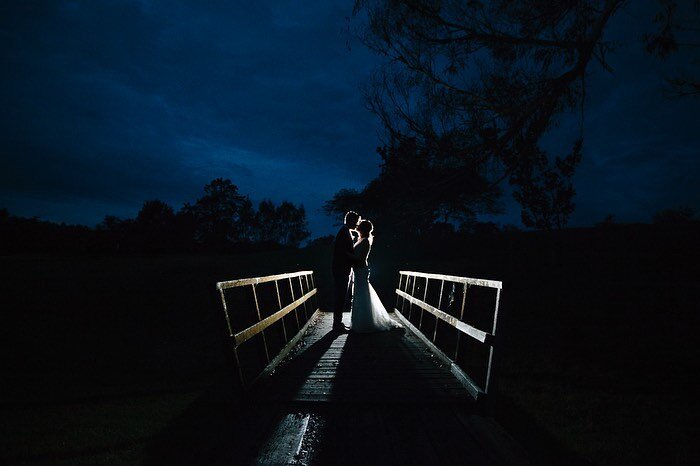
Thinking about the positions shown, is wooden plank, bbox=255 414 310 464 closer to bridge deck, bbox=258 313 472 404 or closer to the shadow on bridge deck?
the shadow on bridge deck

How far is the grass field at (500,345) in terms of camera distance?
5.33 meters

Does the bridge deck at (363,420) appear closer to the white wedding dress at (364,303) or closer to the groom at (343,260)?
the white wedding dress at (364,303)

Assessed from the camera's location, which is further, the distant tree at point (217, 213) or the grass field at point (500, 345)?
the distant tree at point (217, 213)

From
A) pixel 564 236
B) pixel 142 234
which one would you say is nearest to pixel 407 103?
pixel 564 236

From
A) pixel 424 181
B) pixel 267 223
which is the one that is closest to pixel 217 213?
pixel 267 223

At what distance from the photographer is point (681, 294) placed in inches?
628

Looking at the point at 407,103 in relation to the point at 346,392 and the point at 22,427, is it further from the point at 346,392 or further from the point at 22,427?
the point at 22,427

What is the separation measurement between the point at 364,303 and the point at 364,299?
0.08 m

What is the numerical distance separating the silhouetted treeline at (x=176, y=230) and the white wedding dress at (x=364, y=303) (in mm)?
41031

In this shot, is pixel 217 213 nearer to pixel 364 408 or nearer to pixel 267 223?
pixel 267 223

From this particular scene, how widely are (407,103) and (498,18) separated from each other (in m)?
2.24

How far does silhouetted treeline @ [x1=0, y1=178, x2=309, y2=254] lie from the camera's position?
136 feet

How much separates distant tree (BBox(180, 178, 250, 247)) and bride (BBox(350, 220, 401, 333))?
84.4 meters

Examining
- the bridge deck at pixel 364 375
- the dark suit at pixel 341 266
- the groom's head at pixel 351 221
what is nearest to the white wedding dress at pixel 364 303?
the dark suit at pixel 341 266
